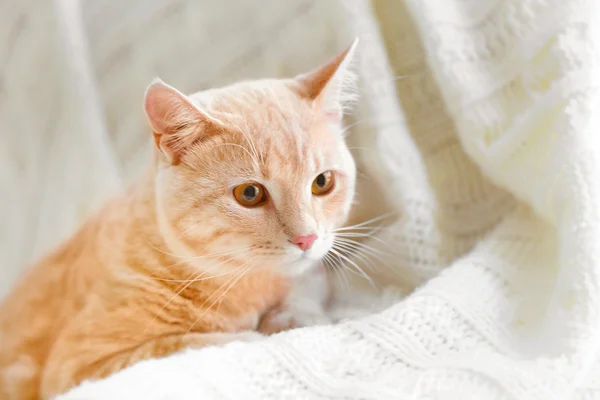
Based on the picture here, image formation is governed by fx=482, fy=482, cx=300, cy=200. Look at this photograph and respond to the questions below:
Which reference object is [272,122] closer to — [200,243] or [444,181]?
[200,243]

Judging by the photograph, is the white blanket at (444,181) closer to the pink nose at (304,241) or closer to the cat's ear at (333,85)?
the cat's ear at (333,85)

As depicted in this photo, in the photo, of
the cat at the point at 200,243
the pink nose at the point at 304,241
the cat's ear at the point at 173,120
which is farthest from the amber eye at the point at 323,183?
the cat's ear at the point at 173,120

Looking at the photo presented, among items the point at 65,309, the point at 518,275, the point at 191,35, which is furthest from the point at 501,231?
the point at 65,309

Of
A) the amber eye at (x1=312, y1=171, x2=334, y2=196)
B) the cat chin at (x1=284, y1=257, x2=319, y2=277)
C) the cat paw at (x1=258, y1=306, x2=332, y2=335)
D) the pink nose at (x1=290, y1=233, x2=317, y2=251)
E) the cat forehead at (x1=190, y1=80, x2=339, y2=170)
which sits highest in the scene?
the cat forehead at (x1=190, y1=80, x2=339, y2=170)

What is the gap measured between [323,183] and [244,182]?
16cm

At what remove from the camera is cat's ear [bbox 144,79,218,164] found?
731 millimetres

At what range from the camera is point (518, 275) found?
0.87 m

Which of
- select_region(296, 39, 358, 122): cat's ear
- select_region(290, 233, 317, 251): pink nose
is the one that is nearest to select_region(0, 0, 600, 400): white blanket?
select_region(296, 39, 358, 122): cat's ear

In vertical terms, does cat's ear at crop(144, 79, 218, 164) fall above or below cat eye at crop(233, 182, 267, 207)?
above

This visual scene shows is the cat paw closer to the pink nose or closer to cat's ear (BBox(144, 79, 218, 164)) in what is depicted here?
the pink nose

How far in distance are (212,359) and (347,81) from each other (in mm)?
571

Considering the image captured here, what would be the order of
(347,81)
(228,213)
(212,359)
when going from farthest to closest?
(347,81), (228,213), (212,359)

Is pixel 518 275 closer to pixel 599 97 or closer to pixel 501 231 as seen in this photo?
pixel 501 231

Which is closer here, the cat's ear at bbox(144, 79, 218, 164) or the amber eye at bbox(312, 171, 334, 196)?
the cat's ear at bbox(144, 79, 218, 164)
